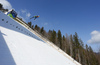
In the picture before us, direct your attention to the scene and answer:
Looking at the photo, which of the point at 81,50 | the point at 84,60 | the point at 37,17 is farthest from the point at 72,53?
the point at 37,17

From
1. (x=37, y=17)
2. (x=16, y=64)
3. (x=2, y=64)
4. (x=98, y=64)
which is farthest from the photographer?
(x=98, y=64)

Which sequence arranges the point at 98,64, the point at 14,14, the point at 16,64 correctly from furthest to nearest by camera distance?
the point at 98,64 → the point at 14,14 → the point at 16,64

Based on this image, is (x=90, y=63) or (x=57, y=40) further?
(x=57, y=40)

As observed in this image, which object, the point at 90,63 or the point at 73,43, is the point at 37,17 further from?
the point at 90,63

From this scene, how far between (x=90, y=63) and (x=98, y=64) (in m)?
2.92

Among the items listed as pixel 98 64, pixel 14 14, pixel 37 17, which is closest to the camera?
pixel 14 14

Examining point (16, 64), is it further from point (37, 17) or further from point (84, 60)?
point (84, 60)

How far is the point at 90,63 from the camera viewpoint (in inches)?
1069

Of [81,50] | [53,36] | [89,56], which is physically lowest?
[89,56]

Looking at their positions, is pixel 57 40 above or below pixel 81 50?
above

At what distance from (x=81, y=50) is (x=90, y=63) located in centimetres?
671

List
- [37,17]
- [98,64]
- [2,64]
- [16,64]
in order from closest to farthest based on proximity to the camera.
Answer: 1. [2,64]
2. [16,64]
3. [37,17]
4. [98,64]

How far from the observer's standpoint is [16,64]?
1688 mm

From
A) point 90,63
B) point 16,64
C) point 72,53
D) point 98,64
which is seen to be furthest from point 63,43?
point 16,64
